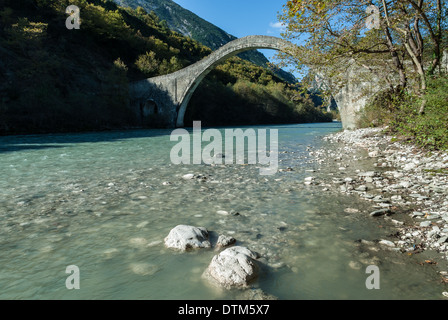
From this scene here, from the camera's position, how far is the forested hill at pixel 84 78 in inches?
794

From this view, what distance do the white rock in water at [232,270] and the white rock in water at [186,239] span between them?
42 centimetres

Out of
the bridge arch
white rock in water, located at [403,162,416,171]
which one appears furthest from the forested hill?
the bridge arch

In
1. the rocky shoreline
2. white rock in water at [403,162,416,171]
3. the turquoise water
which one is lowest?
the turquoise water

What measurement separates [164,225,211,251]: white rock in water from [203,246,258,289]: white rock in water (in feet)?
1.37

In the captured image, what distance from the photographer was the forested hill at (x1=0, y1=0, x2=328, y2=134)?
20156 millimetres

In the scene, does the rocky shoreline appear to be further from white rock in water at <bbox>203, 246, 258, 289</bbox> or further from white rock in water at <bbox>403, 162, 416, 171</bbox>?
white rock in water at <bbox>203, 246, 258, 289</bbox>

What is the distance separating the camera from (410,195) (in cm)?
345

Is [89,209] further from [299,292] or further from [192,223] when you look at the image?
[299,292]

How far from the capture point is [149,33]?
5784 cm

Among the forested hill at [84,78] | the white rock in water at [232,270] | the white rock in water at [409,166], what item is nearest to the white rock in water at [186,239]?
the white rock in water at [232,270]

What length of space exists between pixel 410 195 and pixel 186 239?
9.89ft

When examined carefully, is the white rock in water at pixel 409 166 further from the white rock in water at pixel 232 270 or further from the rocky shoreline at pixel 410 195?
the white rock in water at pixel 232 270

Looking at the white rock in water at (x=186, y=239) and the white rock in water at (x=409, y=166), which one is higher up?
the white rock in water at (x=409, y=166)
